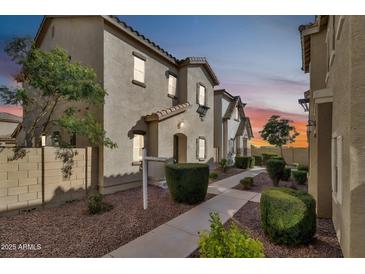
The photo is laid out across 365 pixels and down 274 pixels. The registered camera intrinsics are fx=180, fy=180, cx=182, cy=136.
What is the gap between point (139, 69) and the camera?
8.00 meters

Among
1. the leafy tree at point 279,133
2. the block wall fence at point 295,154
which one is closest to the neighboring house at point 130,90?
the leafy tree at point 279,133

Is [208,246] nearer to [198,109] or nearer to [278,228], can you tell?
[278,228]

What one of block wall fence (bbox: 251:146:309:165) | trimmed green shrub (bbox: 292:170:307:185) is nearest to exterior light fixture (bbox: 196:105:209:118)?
trimmed green shrub (bbox: 292:170:307:185)

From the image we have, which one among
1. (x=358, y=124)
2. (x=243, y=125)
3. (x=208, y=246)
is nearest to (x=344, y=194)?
(x=358, y=124)

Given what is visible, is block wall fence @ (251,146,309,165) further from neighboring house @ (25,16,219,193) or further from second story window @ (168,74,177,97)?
second story window @ (168,74,177,97)

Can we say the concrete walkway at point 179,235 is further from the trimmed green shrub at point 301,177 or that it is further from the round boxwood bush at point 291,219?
the trimmed green shrub at point 301,177

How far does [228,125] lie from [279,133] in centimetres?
620

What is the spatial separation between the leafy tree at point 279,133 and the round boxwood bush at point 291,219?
14.9m

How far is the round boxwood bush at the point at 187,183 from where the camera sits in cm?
555

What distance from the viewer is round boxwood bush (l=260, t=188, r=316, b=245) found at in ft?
10.7

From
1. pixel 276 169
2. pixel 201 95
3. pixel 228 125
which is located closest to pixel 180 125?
pixel 201 95

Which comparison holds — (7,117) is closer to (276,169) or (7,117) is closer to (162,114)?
(162,114)

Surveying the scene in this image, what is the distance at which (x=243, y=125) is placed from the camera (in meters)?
17.5
